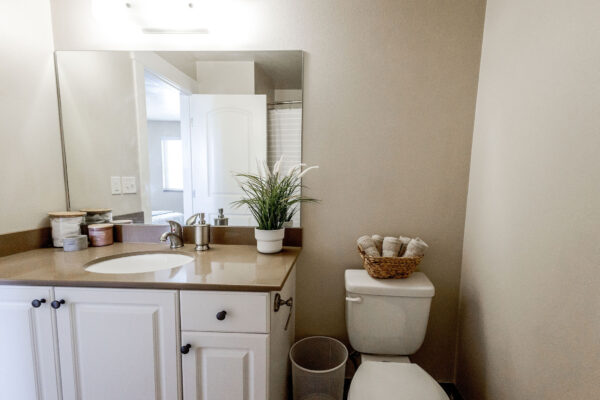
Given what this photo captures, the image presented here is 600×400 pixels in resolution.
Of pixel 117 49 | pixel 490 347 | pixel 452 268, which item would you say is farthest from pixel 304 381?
pixel 117 49

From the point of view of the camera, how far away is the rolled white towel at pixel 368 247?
3.76 ft

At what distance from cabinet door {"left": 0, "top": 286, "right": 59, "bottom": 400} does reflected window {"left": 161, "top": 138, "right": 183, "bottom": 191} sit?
66 centimetres

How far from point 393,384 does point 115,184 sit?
1.60 metres

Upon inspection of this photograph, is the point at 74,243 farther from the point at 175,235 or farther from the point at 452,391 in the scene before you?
the point at 452,391

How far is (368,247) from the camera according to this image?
3.81 feet

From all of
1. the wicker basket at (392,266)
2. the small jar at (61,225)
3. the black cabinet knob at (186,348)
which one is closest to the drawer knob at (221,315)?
the black cabinet knob at (186,348)

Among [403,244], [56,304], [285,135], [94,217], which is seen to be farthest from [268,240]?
[94,217]

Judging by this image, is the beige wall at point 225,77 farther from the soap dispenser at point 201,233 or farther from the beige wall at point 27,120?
the beige wall at point 27,120

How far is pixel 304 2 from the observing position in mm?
1217

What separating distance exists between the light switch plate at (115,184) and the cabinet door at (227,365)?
95 centimetres

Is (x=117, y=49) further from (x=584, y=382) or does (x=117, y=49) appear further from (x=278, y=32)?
(x=584, y=382)

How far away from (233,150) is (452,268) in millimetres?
1305

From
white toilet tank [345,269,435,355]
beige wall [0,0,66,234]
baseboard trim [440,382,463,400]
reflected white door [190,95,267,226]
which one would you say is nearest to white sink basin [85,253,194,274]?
reflected white door [190,95,267,226]

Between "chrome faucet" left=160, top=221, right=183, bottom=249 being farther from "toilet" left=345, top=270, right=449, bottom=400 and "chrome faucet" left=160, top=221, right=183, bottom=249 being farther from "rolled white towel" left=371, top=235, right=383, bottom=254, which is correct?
"rolled white towel" left=371, top=235, right=383, bottom=254
